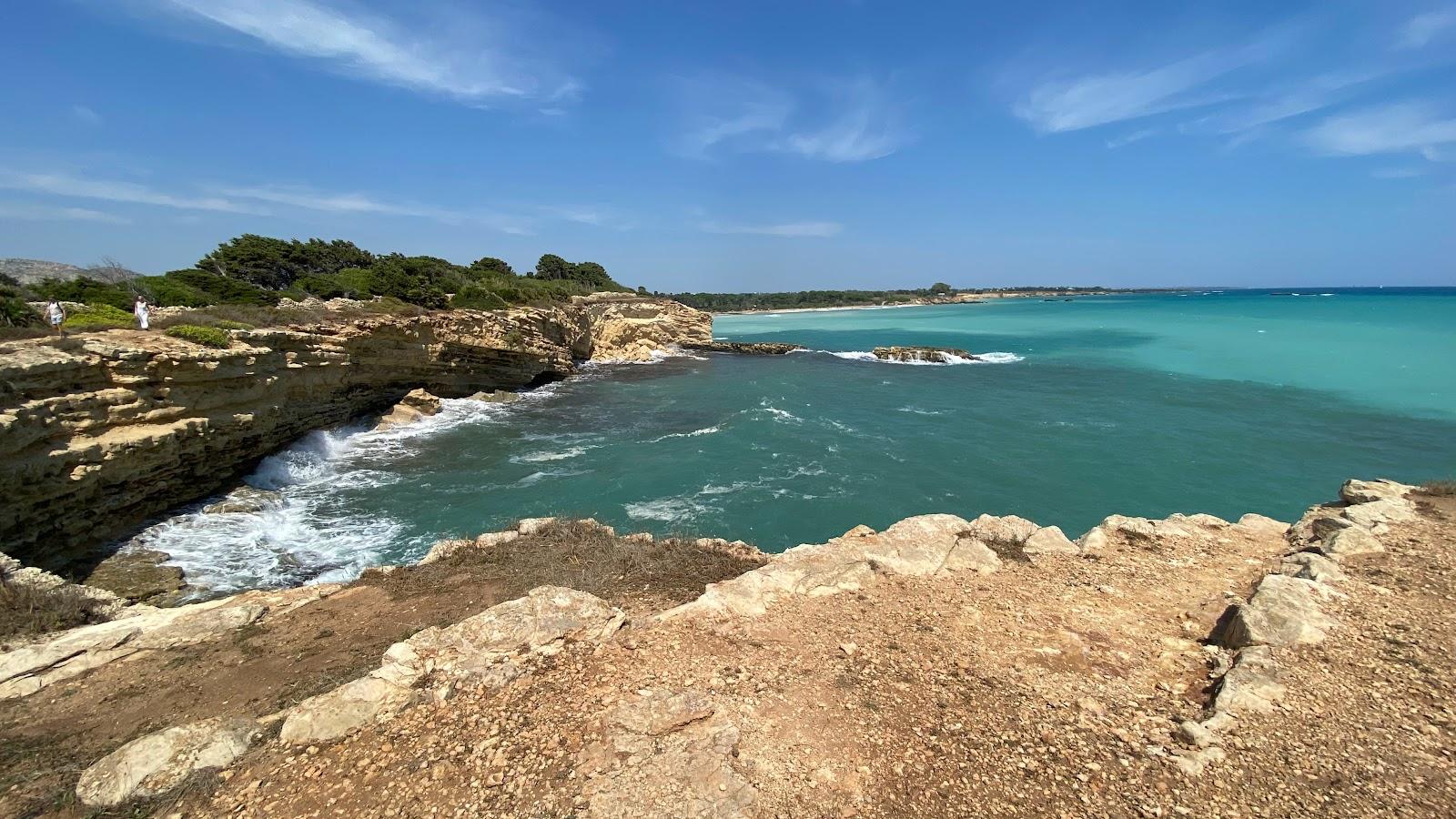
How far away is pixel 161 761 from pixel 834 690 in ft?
20.7

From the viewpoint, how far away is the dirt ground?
4.70 metres

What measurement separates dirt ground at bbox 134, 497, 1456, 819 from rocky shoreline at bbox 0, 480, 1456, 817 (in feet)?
0.09

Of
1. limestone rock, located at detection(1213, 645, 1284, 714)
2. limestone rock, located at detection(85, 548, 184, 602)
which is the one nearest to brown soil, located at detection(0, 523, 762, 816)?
limestone rock, located at detection(85, 548, 184, 602)

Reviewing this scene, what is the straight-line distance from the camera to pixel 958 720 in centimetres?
570

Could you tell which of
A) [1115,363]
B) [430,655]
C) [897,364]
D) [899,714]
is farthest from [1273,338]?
[430,655]

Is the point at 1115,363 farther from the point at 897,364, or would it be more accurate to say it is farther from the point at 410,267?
the point at 410,267

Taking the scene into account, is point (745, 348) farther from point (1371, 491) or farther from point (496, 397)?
point (1371, 491)

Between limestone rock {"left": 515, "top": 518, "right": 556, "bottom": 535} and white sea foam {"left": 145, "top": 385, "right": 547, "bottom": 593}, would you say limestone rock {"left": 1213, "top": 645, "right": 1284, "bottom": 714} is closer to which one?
limestone rock {"left": 515, "top": 518, "right": 556, "bottom": 535}

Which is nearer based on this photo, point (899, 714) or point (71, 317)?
point (899, 714)

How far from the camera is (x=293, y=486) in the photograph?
60.7ft

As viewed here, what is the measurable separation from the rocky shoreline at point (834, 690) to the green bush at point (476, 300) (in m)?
24.6

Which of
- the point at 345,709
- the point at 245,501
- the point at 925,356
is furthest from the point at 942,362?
the point at 345,709

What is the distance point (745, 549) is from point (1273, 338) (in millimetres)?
71116

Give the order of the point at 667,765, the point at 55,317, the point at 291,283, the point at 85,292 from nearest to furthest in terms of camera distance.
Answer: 1. the point at 667,765
2. the point at 55,317
3. the point at 85,292
4. the point at 291,283
